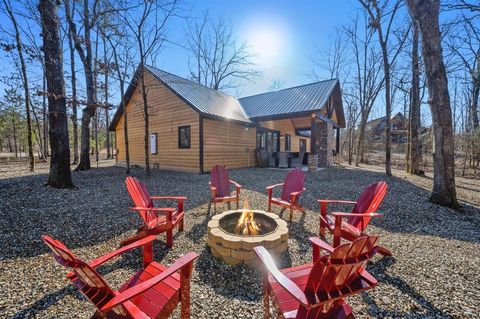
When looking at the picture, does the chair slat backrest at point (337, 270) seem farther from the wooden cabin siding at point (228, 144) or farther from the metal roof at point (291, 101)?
the metal roof at point (291, 101)

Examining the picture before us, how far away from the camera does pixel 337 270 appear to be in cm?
120

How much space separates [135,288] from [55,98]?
246 inches

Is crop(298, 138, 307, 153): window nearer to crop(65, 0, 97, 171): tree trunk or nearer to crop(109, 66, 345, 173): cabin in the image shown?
crop(109, 66, 345, 173): cabin

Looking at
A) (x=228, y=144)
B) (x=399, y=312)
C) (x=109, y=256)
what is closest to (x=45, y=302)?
(x=109, y=256)

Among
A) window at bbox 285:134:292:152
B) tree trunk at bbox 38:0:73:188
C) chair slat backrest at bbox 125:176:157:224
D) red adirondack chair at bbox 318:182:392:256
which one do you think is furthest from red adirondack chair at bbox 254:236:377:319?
window at bbox 285:134:292:152

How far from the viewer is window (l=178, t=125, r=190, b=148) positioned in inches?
396

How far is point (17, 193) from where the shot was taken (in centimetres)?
473

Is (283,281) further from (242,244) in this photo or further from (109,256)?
(109,256)

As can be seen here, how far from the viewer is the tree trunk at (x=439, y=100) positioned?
480 cm

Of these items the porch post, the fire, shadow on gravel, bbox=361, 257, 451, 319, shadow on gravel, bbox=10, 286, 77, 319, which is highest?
the porch post

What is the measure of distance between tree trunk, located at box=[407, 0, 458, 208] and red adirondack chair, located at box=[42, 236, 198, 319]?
6.11 meters

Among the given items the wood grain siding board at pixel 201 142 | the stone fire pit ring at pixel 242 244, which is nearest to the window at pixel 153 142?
the wood grain siding board at pixel 201 142

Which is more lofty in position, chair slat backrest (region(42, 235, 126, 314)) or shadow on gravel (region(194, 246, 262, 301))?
chair slat backrest (region(42, 235, 126, 314))

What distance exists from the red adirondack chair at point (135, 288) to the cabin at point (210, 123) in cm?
794
